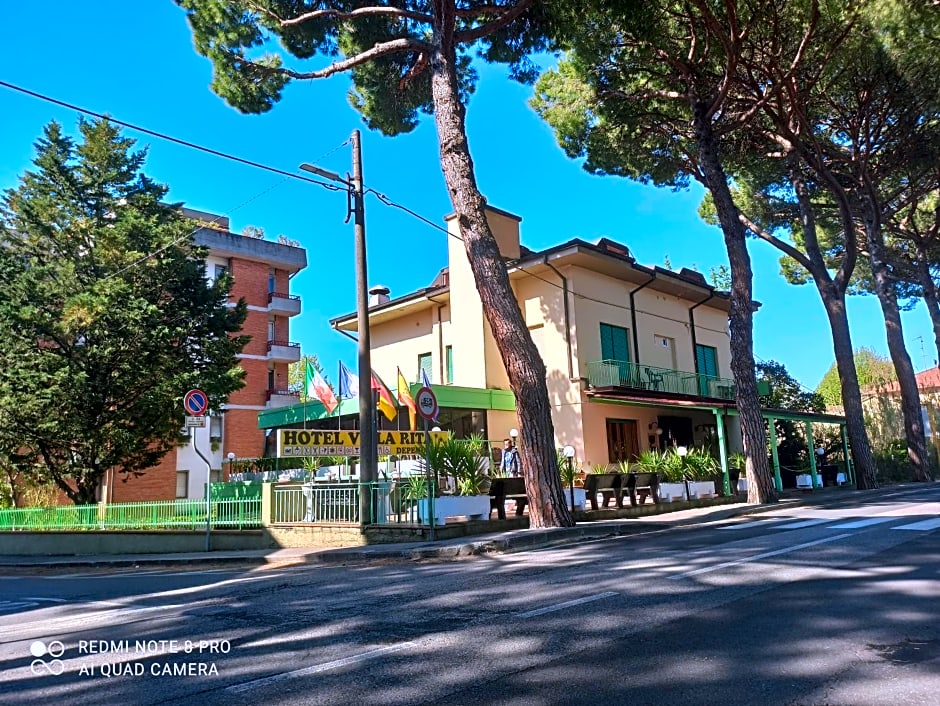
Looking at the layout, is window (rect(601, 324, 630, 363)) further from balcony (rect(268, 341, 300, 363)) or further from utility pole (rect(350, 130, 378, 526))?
balcony (rect(268, 341, 300, 363))

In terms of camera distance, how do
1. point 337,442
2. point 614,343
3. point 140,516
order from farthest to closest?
Answer: point 614,343
point 337,442
point 140,516

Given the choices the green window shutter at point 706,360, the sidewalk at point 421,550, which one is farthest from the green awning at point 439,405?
the green window shutter at point 706,360

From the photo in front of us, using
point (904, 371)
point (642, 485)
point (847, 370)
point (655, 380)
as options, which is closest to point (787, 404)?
point (904, 371)

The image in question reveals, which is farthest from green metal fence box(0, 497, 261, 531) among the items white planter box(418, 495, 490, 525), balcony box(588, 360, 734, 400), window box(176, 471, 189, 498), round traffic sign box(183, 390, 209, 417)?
window box(176, 471, 189, 498)

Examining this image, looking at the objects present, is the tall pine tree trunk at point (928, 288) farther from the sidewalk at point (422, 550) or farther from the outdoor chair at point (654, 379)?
the sidewalk at point (422, 550)

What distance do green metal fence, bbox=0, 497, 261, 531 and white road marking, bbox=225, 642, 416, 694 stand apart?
1059 cm

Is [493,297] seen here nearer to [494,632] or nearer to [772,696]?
[494,632]

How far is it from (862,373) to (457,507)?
46855 millimetres

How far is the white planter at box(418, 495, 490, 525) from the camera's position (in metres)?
12.8

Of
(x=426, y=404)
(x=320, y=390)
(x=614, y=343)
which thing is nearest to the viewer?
(x=426, y=404)

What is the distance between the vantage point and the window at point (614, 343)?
2417 cm

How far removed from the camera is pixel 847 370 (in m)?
24.7

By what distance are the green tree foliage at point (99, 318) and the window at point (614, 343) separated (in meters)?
Answer: 11.8

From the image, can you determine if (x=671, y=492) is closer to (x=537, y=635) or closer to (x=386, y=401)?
(x=386, y=401)
